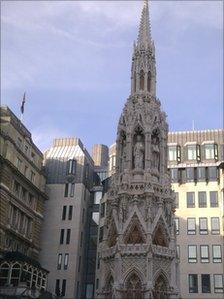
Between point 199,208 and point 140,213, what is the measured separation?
181 ft

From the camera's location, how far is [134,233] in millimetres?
38344

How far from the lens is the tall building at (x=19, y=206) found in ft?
238

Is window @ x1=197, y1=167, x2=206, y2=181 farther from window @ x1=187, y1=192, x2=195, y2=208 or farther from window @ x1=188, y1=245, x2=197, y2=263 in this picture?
window @ x1=188, y1=245, x2=197, y2=263

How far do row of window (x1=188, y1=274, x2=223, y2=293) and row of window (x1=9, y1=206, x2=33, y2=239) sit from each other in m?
27.6

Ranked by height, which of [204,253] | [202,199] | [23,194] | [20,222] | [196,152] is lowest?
[204,253]

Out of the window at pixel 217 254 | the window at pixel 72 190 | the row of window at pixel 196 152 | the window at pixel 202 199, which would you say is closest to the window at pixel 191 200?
the window at pixel 202 199

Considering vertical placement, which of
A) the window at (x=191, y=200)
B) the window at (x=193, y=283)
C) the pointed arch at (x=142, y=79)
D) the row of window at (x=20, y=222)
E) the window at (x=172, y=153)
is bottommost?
the window at (x=193, y=283)

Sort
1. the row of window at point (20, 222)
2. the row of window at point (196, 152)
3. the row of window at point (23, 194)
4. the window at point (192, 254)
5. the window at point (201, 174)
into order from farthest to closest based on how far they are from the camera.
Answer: the row of window at point (196, 152) → the window at point (201, 174) → the window at point (192, 254) → the row of window at point (23, 194) → the row of window at point (20, 222)

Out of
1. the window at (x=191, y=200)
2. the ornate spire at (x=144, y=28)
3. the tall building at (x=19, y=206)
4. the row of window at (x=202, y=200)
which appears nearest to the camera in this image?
the ornate spire at (x=144, y=28)

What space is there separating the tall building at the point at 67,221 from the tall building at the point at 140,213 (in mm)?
48739

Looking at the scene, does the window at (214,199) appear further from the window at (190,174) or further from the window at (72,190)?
the window at (72,190)

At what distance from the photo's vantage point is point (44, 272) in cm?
8156

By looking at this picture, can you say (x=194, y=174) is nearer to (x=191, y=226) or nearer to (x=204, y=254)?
(x=191, y=226)

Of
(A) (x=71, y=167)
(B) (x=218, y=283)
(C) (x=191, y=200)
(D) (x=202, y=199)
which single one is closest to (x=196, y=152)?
(D) (x=202, y=199)
